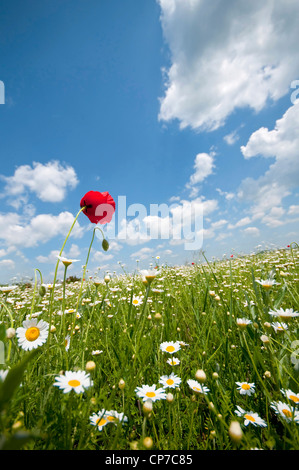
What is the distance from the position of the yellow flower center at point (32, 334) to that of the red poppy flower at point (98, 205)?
0.87 meters

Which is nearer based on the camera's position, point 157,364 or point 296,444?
point 296,444

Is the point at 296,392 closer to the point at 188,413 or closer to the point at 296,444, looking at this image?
the point at 296,444

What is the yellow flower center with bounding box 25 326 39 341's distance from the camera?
1104mm

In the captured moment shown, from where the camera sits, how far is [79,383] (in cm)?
87

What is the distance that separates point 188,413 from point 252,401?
14.0 inches

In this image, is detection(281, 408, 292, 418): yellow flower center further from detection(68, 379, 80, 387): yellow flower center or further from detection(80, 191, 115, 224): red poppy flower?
detection(80, 191, 115, 224): red poppy flower

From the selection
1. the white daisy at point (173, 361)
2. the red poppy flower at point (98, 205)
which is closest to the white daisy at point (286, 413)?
the white daisy at point (173, 361)

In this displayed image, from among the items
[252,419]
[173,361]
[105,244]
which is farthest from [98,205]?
[252,419]

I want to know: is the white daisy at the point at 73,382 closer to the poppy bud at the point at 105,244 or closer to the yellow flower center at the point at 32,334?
the yellow flower center at the point at 32,334

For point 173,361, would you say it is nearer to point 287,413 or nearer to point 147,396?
point 147,396

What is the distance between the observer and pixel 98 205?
171 cm

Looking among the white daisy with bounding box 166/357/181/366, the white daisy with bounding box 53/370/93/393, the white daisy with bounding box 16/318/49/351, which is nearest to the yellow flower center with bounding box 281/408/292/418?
the white daisy with bounding box 166/357/181/366
